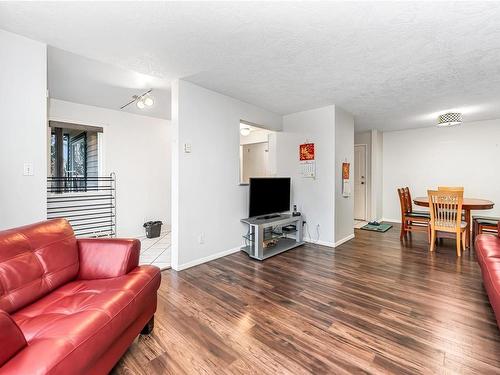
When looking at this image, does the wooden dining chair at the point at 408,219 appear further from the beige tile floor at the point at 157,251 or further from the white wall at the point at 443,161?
the beige tile floor at the point at 157,251

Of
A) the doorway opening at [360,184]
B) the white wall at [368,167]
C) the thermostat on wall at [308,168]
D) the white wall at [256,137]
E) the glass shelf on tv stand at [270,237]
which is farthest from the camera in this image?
the doorway opening at [360,184]

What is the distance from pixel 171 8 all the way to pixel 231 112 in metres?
2.00

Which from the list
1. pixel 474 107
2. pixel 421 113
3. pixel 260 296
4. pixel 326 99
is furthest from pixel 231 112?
pixel 474 107

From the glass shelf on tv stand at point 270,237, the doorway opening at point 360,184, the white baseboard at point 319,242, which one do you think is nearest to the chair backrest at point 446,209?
the white baseboard at point 319,242

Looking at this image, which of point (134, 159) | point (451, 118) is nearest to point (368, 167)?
point (451, 118)

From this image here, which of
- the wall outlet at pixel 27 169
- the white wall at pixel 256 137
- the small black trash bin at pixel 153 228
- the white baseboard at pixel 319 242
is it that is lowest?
the white baseboard at pixel 319 242

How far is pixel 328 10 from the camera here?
5.67ft

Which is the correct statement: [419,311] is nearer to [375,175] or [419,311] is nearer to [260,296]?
[260,296]

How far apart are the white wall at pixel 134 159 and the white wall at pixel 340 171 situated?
3.45 meters

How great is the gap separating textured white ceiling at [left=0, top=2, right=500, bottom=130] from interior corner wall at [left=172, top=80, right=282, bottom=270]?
1.05 ft

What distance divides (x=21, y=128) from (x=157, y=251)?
2390 mm

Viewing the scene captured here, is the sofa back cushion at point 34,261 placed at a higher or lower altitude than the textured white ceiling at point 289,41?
lower

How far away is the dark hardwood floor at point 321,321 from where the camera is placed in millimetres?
1516

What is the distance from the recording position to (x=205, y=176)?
3311 mm
